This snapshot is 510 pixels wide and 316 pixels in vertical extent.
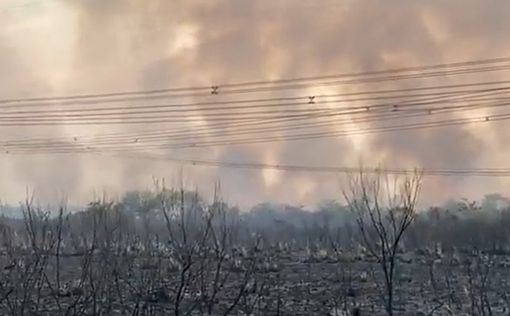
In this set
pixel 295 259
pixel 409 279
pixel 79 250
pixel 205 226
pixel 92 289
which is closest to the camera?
pixel 92 289

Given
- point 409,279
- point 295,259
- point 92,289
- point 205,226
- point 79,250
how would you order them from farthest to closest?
point 295,259
point 409,279
point 79,250
point 205,226
point 92,289

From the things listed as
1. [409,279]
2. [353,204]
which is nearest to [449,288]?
[409,279]

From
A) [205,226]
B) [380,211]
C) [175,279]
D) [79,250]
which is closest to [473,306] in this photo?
[380,211]

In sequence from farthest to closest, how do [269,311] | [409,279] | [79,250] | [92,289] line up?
[409,279]
[79,250]
[269,311]
[92,289]

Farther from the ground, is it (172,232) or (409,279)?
(172,232)

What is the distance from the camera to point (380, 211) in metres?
9.59

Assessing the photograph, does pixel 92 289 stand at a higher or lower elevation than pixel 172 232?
lower

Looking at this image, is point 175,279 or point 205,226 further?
point 175,279

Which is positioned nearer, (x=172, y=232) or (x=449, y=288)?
(x=172, y=232)

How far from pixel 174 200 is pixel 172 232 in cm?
72

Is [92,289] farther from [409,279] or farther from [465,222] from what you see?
[465,222]

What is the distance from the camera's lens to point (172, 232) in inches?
381

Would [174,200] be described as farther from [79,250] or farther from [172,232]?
[79,250]

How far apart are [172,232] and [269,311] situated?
2.07 metres
